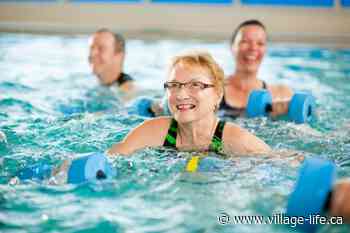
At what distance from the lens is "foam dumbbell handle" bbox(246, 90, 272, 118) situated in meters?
5.48

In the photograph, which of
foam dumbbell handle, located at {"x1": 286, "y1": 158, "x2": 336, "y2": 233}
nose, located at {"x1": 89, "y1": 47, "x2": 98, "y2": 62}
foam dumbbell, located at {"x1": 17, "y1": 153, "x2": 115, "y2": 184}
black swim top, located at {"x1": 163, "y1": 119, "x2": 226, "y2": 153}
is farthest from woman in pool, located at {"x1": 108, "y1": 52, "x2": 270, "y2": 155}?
nose, located at {"x1": 89, "y1": 47, "x2": 98, "y2": 62}

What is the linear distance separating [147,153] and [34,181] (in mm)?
814

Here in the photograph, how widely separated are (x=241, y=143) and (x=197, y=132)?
0.32 meters

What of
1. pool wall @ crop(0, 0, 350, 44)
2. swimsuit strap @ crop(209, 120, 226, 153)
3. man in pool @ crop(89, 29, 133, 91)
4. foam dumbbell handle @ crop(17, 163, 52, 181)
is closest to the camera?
foam dumbbell handle @ crop(17, 163, 52, 181)

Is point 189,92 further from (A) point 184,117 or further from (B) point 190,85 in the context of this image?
(A) point 184,117

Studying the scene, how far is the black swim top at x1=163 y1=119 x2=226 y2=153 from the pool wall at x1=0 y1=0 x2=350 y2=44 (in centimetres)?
843

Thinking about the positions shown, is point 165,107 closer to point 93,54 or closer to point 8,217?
point 93,54

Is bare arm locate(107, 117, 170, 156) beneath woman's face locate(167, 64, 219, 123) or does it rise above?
beneath

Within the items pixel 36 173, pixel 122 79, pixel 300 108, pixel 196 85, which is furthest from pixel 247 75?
pixel 36 173

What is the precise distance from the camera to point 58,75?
820 centimetres

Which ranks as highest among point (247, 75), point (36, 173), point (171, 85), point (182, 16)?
point (182, 16)

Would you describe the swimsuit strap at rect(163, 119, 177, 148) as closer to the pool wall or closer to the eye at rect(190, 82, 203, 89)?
the eye at rect(190, 82, 203, 89)

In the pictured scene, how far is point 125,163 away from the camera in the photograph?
3.81 m

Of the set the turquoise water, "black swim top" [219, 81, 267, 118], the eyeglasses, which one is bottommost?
the turquoise water
